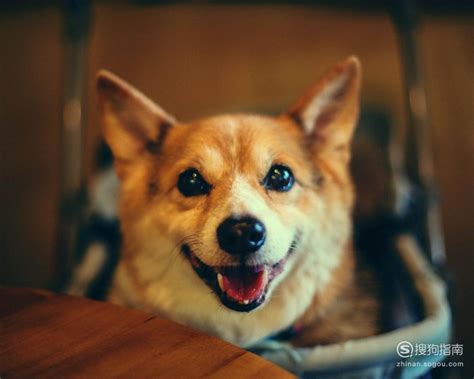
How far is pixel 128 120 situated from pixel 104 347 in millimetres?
413

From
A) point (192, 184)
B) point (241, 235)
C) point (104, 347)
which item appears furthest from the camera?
point (192, 184)

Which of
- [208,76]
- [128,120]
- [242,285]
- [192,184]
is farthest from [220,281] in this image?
[208,76]

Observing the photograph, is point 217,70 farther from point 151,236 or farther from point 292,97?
point 151,236

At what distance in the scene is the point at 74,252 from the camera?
107 cm

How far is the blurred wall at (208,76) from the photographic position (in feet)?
4.36

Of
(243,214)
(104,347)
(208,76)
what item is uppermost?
(208,76)

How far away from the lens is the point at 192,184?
85 centimetres

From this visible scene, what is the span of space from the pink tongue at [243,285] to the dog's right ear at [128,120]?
0.28 meters

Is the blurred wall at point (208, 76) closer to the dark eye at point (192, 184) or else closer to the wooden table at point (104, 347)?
the dark eye at point (192, 184)

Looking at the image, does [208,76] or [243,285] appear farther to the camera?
[208,76]

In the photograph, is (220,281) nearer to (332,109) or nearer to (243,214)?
(243,214)

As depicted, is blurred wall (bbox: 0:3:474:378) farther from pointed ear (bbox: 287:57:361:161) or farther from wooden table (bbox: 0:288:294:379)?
wooden table (bbox: 0:288:294:379)

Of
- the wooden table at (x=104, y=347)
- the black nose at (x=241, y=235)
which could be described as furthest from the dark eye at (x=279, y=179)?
the wooden table at (x=104, y=347)

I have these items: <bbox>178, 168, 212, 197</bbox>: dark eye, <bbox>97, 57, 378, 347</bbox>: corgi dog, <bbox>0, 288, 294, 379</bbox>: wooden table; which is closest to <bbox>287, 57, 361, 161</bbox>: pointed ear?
<bbox>97, 57, 378, 347</bbox>: corgi dog
